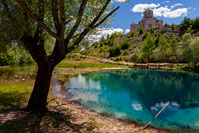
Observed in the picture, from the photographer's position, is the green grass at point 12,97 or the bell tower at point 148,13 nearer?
the green grass at point 12,97

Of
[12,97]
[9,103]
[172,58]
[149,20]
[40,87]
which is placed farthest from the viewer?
[149,20]

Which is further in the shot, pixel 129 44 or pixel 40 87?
pixel 129 44

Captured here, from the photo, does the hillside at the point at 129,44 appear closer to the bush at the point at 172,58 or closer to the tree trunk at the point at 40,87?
the bush at the point at 172,58

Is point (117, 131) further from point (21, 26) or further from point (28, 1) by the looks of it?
point (28, 1)

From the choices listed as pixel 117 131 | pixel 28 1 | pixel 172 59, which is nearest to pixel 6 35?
pixel 28 1

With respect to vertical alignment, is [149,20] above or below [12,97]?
above

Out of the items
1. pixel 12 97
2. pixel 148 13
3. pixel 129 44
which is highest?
pixel 148 13

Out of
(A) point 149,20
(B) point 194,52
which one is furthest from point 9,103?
(A) point 149,20

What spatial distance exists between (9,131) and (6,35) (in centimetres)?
603

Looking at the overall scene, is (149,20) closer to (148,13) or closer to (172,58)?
(148,13)

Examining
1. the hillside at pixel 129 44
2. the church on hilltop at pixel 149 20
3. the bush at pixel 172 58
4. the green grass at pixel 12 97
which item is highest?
the church on hilltop at pixel 149 20

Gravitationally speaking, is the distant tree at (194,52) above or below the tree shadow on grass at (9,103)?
above

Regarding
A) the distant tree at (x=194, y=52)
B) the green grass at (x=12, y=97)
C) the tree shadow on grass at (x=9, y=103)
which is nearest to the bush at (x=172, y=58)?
the distant tree at (x=194, y=52)

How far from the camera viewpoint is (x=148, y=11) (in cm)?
17212
